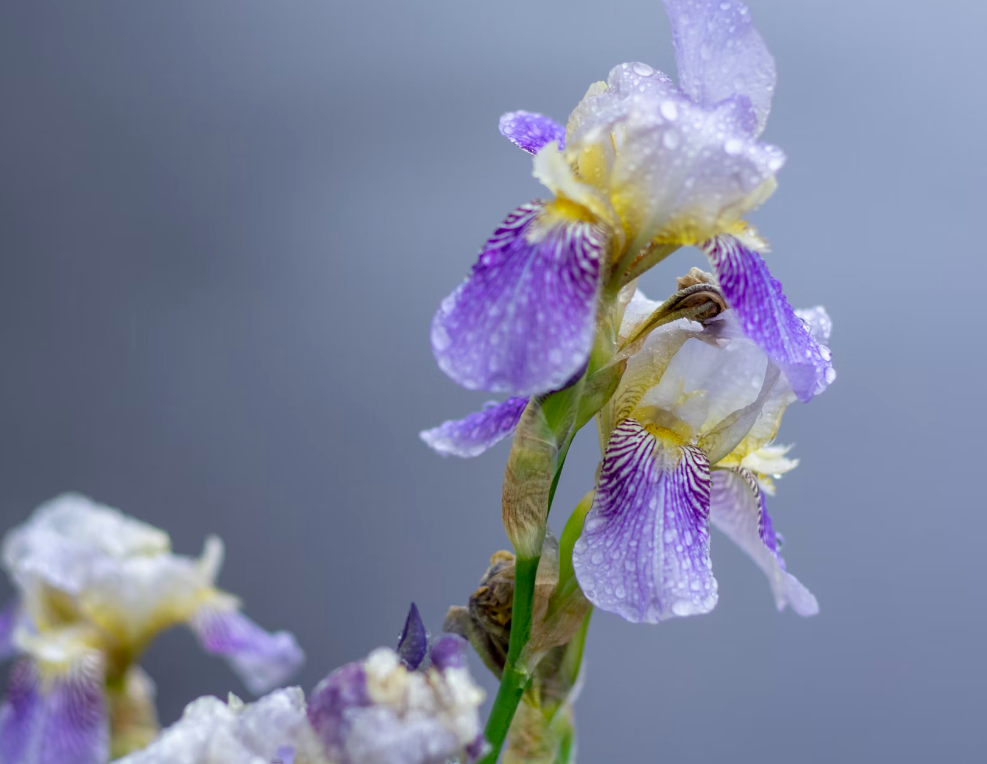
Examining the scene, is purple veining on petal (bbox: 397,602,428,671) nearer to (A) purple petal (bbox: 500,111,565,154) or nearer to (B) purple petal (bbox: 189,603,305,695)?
(A) purple petal (bbox: 500,111,565,154)

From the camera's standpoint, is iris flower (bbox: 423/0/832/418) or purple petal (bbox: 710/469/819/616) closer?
iris flower (bbox: 423/0/832/418)

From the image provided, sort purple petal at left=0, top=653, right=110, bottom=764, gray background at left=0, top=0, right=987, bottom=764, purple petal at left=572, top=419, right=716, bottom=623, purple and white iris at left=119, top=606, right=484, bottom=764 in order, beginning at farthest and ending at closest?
gray background at left=0, top=0, right=987, bottom=764 → purple petal at left=0, top=653, right=110, bottom=764 → purple petal at left=572, top=419, right=716, bottom=623 → purple and white iris at left=119, top=606, right=484, bottom=764

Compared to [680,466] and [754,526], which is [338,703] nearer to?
[680,466]

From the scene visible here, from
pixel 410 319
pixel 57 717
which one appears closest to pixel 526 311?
pixel 57 717

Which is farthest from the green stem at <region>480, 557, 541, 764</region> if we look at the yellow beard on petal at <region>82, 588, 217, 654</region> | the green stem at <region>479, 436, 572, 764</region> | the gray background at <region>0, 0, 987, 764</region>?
the gray background at <region>0, 0, 987, 764</region>

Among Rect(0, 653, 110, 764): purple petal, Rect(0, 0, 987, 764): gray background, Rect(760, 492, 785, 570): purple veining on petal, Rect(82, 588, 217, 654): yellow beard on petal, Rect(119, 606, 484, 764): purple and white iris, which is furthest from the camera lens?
Rect(0, 0, 987, 764): gray background
